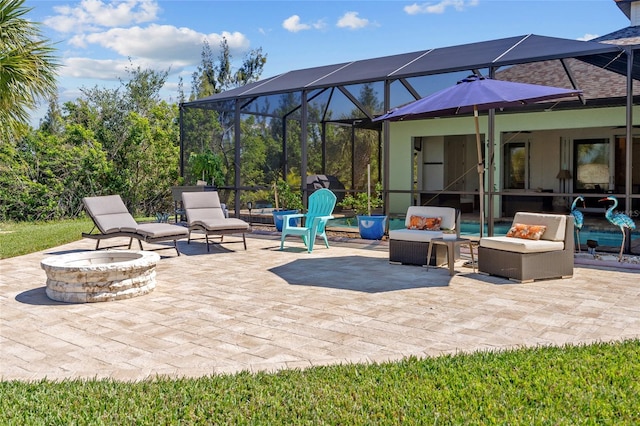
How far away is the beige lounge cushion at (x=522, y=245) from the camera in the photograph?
6.33 m

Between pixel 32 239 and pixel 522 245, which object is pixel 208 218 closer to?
pixel 32 239

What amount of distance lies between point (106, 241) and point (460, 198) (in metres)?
10.0

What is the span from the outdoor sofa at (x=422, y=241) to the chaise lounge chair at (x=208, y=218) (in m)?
2.72

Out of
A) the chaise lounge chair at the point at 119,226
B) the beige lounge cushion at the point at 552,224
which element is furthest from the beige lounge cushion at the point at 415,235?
the chaise lounge chair at the point at 119,226

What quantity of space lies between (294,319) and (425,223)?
3400mm

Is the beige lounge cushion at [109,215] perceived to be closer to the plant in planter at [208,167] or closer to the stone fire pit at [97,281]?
the stone fire pit at [97,281]

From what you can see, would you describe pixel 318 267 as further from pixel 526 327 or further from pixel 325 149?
pixel 325 149

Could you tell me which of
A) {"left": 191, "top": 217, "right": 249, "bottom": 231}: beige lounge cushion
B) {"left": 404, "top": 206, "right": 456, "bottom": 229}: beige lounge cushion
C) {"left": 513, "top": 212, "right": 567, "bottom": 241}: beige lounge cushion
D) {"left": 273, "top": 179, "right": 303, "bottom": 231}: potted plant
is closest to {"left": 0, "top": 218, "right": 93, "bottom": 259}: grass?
{"left": 191, "top": 217, "right": 249, "bottom": 231}: beige lounge cushion

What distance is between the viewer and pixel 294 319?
4.76 metres

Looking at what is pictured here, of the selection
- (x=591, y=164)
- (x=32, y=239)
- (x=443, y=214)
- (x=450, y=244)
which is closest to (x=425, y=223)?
(x=443, y=214)

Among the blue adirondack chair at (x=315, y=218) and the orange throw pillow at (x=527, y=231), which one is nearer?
the orange throw pillow at (x=527, y=231)

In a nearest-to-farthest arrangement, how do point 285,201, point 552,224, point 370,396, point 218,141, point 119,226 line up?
point 370,396 → point 552,224 → point 119,226 → point 285,201 → point 218,141

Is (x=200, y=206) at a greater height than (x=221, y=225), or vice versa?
(x=200, y=206)

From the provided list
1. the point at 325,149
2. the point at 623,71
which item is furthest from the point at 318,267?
the point at 325,149
